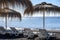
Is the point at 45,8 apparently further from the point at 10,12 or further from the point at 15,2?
the point at 15,2

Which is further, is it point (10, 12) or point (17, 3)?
point (10, 12)

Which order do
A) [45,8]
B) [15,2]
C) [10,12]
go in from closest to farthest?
1. [15,2]
2. [45,8]
3. [10,12]

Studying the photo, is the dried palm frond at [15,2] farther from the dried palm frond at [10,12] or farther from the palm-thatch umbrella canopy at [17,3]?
the dried palm frond at [10,12]

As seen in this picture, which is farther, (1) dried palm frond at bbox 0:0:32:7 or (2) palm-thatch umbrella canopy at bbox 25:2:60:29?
(2) palm-thatch umbrella canopy at bbox 25:2:60:29

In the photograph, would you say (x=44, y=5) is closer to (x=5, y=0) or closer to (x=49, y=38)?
(x=49, y=38)

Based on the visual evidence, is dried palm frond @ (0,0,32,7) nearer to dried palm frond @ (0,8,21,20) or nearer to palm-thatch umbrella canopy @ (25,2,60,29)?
palm-thatch umbrella canopy @ (25,2,60,29)

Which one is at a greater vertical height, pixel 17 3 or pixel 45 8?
pixel 45 8

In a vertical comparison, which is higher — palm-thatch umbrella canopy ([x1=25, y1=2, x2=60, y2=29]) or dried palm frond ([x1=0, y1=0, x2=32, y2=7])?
palm-thatch umbrella canopy ([x1=25, y1=2, x2=60, y2=29])

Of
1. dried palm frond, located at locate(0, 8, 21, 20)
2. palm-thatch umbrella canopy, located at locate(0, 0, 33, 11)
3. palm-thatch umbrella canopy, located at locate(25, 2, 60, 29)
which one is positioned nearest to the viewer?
palm-thatch umbrella canopy, located at locate(0, 0, 33, 11)

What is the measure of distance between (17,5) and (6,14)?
5.91 m

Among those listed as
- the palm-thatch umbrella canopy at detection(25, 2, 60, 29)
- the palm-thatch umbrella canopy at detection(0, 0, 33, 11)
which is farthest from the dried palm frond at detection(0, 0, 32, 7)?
the palm-thatch umbrella canopy at detection(25, 2, 60, 29)

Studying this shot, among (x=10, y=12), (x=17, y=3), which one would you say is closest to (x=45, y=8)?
(x=10, y=12)

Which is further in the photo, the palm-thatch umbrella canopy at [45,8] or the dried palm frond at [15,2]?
the palm-thatch umbrella canopy at [45,8]

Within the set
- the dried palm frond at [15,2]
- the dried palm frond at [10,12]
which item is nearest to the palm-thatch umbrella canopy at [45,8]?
the dried palm frond at [10,12]
